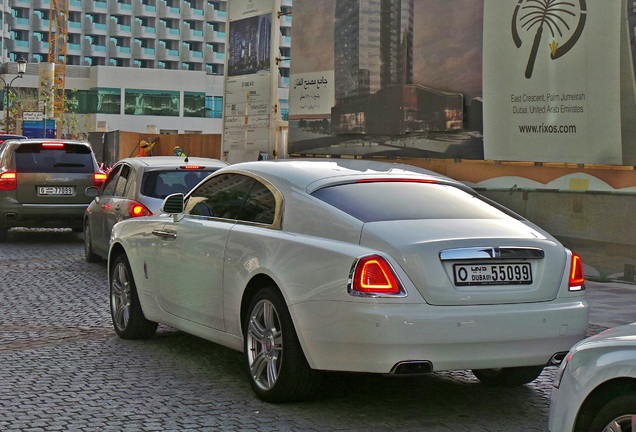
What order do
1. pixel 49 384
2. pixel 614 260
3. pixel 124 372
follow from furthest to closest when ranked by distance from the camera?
pixel 614 260 < pixel 124 372 < pixel 49 384

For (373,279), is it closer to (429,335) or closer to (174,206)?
(429,335)

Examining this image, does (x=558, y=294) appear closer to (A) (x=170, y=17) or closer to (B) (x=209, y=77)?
(B) (x=209, y=77)

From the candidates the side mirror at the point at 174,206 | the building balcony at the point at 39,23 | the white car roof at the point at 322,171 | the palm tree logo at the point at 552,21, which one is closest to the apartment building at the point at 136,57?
the building balcony at the point at 39,23

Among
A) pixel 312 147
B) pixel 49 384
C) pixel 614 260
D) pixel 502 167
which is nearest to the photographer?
pixel 49 384

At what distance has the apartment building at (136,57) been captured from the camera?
372 feet

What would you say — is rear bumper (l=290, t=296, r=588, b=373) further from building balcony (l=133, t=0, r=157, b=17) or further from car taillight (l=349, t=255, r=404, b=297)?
building balcony (l=133, t=0, r=157, b=17)

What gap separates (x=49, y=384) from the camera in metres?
7.14

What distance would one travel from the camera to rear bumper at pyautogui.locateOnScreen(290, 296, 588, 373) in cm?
586

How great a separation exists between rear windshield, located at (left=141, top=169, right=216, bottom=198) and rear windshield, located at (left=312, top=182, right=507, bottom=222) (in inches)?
245

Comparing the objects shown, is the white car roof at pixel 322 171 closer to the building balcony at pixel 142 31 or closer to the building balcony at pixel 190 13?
the building balcony at pixel 142 31

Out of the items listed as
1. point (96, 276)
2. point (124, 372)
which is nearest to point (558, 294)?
point (124, 372)

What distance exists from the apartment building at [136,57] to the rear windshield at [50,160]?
90.6m

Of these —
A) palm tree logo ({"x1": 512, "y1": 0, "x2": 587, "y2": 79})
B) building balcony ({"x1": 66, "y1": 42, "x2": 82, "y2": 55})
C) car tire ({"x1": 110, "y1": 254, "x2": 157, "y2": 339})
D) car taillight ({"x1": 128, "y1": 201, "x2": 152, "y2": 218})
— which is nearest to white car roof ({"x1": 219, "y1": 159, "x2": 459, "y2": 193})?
car tire ({"x1": 110, "y1": 254, "x2": 157, "y2": 339})

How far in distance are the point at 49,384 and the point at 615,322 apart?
17.2ft
